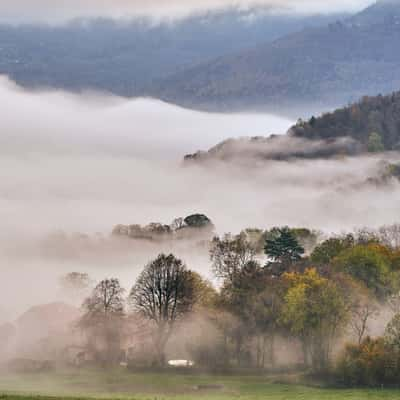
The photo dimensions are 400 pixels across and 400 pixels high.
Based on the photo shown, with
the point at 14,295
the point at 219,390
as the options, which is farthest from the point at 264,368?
the point at 14,295

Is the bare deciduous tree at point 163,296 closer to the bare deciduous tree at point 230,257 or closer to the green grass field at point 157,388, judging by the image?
the green grass field at point 157,388

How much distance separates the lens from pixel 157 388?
87.9 meters

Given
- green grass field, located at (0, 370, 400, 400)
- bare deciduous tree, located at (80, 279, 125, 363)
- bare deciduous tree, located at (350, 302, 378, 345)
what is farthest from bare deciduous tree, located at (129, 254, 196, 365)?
bare deciduous tree, located at (350, 302, 378, 345)

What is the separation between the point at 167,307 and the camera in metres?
104

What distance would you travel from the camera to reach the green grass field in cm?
8088

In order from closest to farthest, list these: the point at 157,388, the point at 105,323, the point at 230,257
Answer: the point at 157,388 → the point at 105,323 → the point at 230,257

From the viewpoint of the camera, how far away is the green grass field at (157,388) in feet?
265

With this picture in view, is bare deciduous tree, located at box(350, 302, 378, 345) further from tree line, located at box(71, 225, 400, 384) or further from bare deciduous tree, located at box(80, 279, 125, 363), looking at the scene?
bare deciduous tree, located at box(80, 279, 125, 363)

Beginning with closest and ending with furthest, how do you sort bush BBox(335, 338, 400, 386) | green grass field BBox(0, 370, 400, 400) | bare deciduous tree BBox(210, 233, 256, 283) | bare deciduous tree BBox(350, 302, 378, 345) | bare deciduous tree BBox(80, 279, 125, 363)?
1. green grass field BBox(0, 370, 400, 400)
2. bush BBox(335, 338, 400, 386)
3. bare deciduous tree BBox(350, 302, 378, 345)
4. bare deciduous tree BBox(80, 279, 125, 363)
5. bare deciduous tree BBox(210, 233, 256, 283)

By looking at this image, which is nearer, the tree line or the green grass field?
the green grass field

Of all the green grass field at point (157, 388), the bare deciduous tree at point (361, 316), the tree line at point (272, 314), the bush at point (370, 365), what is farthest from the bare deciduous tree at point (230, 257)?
the bush at point (370, 365)

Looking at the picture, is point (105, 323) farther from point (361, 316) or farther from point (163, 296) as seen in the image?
point (361, 316)

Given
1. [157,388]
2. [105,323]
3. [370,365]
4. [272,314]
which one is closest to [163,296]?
[105,323]

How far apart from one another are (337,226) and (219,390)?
112435mm
